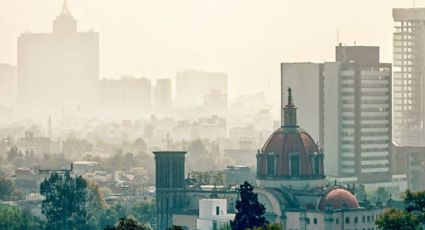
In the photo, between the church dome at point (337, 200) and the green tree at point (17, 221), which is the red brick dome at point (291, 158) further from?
the green tree at point (17, 221)

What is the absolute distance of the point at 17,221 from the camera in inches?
5664

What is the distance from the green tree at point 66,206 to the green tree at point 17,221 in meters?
0.80

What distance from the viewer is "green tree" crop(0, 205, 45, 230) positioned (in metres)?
142

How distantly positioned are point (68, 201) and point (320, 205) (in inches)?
582

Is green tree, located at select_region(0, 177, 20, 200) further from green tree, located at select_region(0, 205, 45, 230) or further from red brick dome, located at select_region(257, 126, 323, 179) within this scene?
red brick dome, located at select_region(257, 126, 323, 179)

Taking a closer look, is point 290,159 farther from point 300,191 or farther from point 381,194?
point 381,194

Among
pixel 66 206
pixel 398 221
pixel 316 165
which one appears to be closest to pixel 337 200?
pixel 316 165

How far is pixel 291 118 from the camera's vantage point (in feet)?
485

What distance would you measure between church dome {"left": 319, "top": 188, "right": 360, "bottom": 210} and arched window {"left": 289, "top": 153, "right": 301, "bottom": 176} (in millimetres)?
2978

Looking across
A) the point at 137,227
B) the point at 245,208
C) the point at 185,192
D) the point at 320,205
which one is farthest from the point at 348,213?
the point at 137,227

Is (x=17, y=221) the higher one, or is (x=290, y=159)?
(x=290, y=159)

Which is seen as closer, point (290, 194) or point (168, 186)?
point (290, 194)

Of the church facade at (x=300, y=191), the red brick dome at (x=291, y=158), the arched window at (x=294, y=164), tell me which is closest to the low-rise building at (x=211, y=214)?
the church facade at (x=300, y=191)

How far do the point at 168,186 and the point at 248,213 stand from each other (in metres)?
38.7
